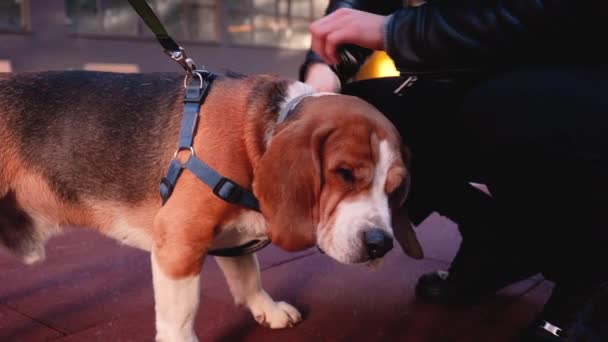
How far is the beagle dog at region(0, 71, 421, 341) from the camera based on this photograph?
70.2 inches

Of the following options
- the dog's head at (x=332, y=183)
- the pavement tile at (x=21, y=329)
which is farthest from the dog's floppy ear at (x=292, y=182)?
the pavement tile at (x=21, y=329)

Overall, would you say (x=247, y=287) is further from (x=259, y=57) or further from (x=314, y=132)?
(x=259, y=57)

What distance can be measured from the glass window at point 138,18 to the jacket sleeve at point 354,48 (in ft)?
20.5

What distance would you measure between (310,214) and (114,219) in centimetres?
81

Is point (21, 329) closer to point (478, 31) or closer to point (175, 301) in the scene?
point (175, 301)

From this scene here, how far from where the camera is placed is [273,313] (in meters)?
2.33

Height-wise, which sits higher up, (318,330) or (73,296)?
(318,330)

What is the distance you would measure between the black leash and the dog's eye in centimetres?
29

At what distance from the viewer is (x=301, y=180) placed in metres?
1.77

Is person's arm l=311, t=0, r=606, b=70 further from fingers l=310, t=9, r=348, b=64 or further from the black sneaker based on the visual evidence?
the black sneaker

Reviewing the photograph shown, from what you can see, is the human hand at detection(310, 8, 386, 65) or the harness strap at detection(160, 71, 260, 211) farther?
the human hand at detection(310, 8, 386, 65)

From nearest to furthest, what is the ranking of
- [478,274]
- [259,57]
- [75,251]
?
1. [478,274]
2. [75,251]
3. [259,57]

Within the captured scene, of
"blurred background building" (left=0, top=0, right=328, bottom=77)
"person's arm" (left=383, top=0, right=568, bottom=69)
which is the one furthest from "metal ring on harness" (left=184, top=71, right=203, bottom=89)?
"blurred background building" (left=0, top=0, right=328, bottom=77)

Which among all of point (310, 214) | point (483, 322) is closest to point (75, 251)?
point (310, 214)
